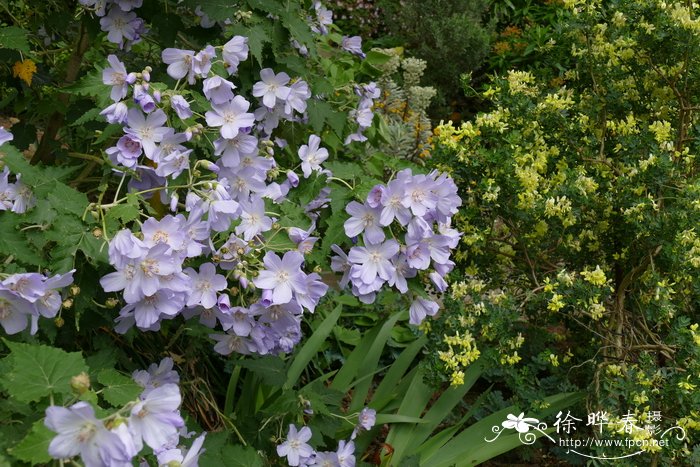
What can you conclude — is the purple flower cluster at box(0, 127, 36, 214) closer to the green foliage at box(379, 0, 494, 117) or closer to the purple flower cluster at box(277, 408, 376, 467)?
the purple flower cluster at box(277, 408, 376, 467)

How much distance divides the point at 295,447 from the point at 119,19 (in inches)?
51.6

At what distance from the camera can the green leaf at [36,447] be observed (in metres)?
1.23

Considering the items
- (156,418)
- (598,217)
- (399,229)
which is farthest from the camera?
(598,217)

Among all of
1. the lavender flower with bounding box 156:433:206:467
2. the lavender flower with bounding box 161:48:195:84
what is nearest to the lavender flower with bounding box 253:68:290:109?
the lavender flower with bounding box 161:48:195:84

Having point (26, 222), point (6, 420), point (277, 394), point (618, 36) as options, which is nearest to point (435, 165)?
point (618, 36)

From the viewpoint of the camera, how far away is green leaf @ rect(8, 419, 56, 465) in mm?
1229

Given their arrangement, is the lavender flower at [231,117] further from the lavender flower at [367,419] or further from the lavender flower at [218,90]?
the lavender flower at [367,419]

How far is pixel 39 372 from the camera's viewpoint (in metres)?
1.36

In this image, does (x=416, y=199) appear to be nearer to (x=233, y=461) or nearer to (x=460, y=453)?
(x=233, y=461)

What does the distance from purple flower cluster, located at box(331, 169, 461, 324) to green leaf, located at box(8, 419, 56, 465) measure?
2.50 feet

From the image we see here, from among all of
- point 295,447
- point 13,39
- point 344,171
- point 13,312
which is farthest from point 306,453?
point 13,39

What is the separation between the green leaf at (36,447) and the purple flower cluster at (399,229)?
0.76 m

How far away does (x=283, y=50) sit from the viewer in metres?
2.34

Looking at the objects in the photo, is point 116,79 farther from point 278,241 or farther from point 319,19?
point 319,19
